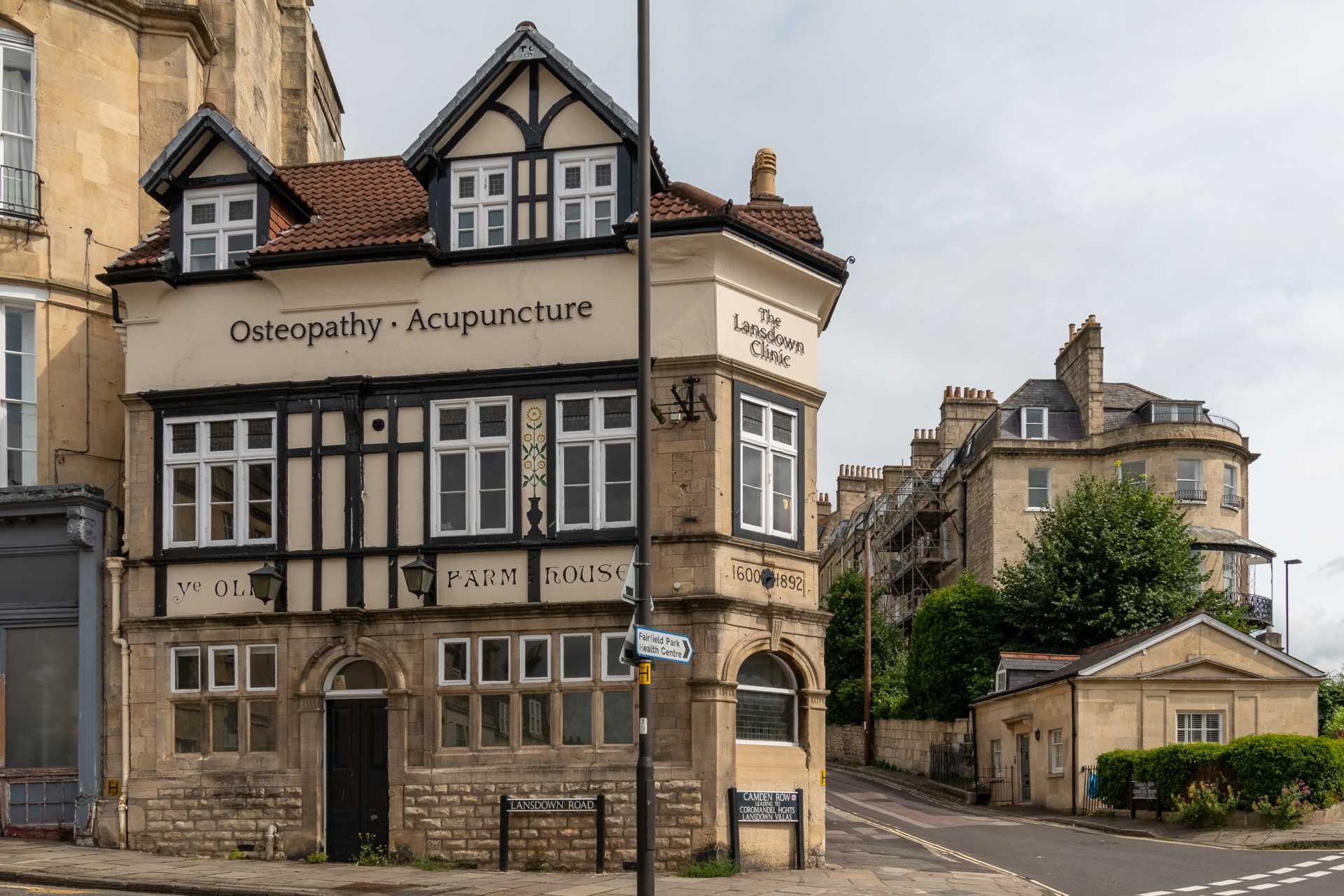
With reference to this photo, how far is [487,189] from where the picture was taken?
73.4ft

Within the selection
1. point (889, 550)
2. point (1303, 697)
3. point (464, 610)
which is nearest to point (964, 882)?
point (464, 610)

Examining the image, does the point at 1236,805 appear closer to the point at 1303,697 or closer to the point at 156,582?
the point at 1303,697

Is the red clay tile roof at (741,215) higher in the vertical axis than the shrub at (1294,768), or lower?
higher

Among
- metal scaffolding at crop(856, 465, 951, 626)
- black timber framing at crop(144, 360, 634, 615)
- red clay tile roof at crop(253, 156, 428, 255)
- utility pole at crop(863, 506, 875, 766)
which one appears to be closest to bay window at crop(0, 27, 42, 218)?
red clay tile roof at crop(253, 156, 428, 255)

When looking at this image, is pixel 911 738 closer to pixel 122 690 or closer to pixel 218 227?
pixel 122 690

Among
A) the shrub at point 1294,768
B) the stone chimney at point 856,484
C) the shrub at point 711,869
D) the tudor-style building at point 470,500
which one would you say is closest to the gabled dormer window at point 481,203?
the tudor-style building at point 470,500

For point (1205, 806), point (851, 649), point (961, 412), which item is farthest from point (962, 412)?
point (1205, 806)

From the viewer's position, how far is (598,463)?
2134cm

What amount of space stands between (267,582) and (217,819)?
11.3 ft

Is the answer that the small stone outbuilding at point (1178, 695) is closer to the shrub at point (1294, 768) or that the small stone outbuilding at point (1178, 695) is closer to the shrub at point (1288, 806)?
the shrub at point (1294, 768)

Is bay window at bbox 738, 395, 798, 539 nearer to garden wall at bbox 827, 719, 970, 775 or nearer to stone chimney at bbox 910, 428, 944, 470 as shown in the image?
garden wall at bbox 827, 719, 970, 775

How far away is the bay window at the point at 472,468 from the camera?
71.0 ft

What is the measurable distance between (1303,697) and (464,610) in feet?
78.7

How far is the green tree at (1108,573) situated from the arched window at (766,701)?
1024 inches
